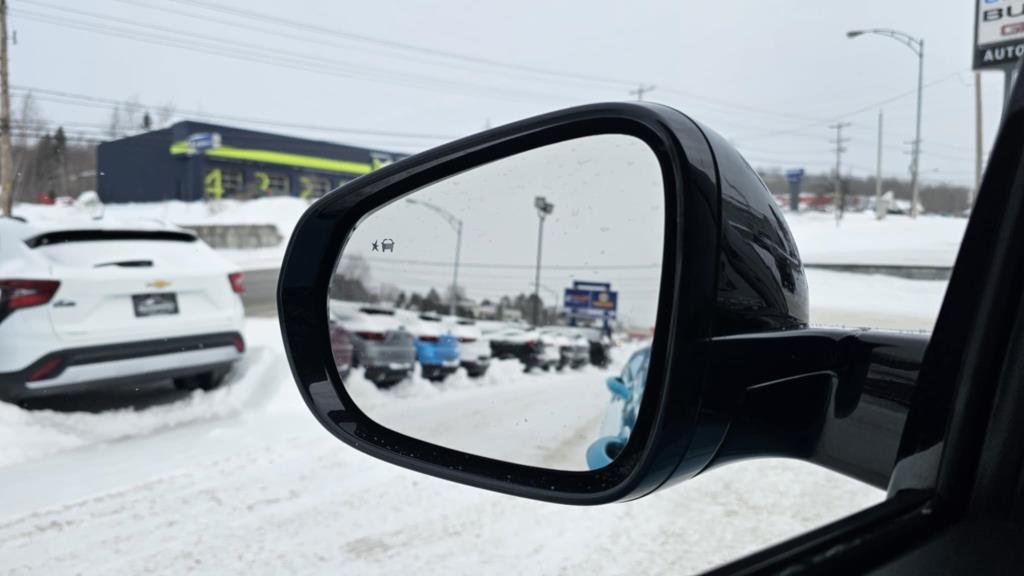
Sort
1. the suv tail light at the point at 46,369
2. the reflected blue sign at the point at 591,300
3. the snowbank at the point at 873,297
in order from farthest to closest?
the suv tail light at the point at 46,369 < the snowbank at the point at 873,297 < the reflected blue sign at the point at 591,300

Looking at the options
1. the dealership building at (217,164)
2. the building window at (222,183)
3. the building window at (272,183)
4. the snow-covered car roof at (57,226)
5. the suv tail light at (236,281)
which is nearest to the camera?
the snow-covered car roof at (57,226)

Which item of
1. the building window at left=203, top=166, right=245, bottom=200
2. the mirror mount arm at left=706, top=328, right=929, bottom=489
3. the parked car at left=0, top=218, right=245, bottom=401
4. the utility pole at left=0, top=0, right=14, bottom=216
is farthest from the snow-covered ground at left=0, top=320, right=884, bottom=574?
Answer: the building window at left=203, top=166, right=245, bottom=200

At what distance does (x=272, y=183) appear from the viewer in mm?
23750

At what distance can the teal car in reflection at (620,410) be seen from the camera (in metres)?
1.17

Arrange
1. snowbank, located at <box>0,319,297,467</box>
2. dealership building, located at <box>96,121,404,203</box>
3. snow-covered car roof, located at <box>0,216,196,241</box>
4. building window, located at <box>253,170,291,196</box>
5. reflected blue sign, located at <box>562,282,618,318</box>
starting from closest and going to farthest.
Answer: reflected blue sign, located at <box>562,282,618,318</box>
snowbank, located at <box>0,319,297,467</box>
snow-covered car roof, located at <box>0,216,196,241</box>
dealership building, located at <box>96,121,404,203</box>
building window, located at <box>253,170,291,196</box>

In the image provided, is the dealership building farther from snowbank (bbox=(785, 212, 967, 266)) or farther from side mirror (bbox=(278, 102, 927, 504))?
side mirror (bbox=(278, 102, 927, 504))

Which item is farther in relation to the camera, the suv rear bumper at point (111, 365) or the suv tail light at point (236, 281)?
the suv tail light at point (236, 281)

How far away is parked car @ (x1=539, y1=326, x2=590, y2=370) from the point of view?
4.90 feet

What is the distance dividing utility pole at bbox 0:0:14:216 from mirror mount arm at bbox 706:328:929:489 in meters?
4.94

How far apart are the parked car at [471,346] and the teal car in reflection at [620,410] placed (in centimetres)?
38

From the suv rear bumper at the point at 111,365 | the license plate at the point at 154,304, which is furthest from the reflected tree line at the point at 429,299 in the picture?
the license plate at the point at 154,304

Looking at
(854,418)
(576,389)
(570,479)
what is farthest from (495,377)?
(854,418)

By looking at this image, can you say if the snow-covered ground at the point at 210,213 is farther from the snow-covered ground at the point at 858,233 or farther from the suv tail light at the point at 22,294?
the suv tail light at the point at 22,294

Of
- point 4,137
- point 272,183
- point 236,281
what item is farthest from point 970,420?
point 272,183
